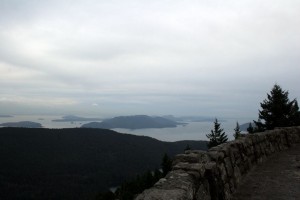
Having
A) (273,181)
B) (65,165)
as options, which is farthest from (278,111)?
(65,165)

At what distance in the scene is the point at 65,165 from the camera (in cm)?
18150

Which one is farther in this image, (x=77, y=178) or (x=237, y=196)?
(x=77, y=178)

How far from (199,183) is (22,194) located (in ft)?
482

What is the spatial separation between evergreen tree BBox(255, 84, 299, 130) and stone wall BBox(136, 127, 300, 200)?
21628 mm

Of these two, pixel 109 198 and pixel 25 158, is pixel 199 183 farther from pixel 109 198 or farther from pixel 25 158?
pixel 25 158

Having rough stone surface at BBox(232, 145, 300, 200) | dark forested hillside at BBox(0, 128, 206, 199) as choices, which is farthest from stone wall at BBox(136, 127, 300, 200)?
dark forested hillside at BBox(0, 128, 206, 199)

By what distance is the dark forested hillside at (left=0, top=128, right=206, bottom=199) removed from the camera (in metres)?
141

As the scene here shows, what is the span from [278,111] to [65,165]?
6590 inches

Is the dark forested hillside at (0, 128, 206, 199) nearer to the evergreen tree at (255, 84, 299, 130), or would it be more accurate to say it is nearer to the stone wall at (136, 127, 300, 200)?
the evergreen tree at (255, 84, 299, 130)

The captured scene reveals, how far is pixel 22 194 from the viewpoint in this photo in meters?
135

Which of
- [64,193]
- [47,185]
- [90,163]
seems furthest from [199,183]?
[90,163]

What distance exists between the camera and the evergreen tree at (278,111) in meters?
30.4

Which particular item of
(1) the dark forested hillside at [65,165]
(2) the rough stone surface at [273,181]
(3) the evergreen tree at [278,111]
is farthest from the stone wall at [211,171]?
(1) the dark forested hillside at [65,165]

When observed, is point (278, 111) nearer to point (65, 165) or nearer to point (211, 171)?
point (211, 171)
